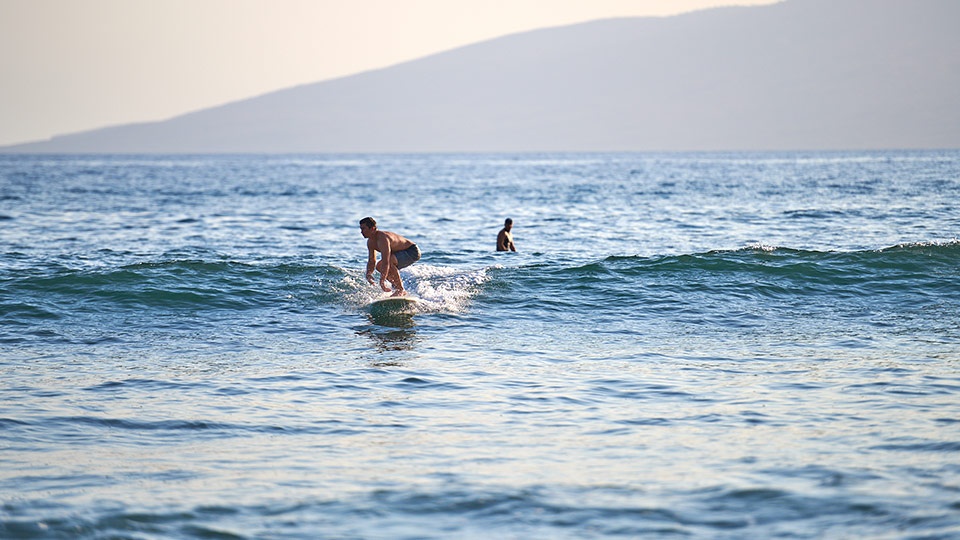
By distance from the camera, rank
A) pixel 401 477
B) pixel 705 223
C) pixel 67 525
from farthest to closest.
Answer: pixel 705 223 → pixel 401 477 → pixel 67 525

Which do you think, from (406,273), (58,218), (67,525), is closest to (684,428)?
(67,525)

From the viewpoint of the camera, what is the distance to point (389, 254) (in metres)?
16.5

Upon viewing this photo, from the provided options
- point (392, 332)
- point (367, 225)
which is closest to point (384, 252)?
point (367, 225)

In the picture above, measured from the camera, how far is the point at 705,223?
35562 millimetres

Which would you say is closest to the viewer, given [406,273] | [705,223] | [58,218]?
[406,273]

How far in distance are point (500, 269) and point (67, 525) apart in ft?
46.8

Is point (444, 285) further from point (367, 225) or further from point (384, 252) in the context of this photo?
point (367, 225)

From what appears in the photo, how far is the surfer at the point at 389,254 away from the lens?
16.0 meters

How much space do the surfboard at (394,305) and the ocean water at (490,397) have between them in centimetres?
30

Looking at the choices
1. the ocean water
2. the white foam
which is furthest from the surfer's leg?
the ocean water

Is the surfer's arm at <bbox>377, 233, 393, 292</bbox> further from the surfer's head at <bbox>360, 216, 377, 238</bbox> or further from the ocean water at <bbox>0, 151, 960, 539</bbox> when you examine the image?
the ocean water at <bbox>0, 151, 960, 539</bbox>

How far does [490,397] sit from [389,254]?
21.5 feet

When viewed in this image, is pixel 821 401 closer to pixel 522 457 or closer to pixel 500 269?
pixel 522 457

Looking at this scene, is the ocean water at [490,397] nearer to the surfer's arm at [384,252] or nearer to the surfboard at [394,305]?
the surfboard at [394,305]
